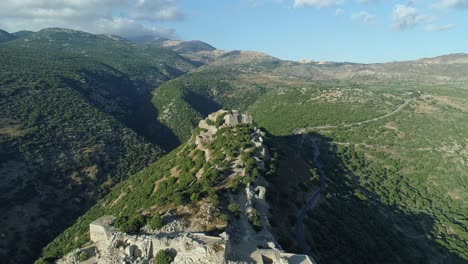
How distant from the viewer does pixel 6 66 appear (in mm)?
143000

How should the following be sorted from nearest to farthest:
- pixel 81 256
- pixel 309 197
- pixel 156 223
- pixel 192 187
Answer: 1. pixel 81 256
2. pixel 156 223
3. pixel 192 187
4. pixel 309 197

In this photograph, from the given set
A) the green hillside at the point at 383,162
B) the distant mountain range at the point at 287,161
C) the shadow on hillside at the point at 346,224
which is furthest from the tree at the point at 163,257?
the green hillside at the point at 383,162

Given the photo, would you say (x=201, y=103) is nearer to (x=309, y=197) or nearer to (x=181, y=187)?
(x=309, y=197)

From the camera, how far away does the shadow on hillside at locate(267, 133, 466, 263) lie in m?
44.6

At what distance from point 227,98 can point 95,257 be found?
158 meters

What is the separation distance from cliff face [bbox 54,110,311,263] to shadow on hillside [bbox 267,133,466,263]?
12.3ft

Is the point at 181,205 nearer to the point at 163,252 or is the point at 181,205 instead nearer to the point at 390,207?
the point at 163,252

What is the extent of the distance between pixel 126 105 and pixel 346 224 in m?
134

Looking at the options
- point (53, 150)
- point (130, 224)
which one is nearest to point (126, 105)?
point (53, 150)

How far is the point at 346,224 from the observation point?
5250cm

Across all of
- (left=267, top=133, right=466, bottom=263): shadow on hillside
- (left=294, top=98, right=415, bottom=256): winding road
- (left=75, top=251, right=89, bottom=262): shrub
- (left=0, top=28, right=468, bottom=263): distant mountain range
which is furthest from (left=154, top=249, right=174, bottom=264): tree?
(left=294, top=98, right=415, bottom=256): winding road

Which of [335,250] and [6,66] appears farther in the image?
[6,66]

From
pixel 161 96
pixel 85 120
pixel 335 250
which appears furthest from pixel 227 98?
pixel 335 250

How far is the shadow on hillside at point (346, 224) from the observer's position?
4456cm
